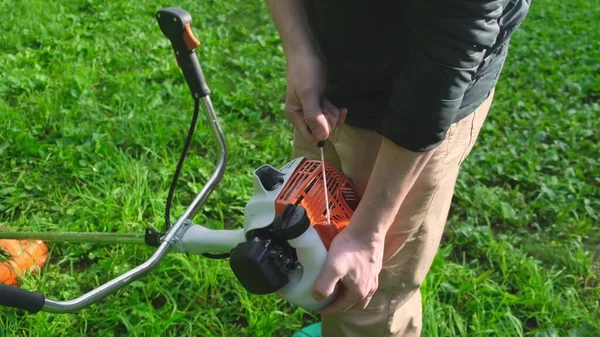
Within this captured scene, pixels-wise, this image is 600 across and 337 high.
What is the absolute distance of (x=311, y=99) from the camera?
1432 millimetres

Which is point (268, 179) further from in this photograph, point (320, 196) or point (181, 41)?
point (181, 41)

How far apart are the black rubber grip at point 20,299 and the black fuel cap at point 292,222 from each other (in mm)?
501

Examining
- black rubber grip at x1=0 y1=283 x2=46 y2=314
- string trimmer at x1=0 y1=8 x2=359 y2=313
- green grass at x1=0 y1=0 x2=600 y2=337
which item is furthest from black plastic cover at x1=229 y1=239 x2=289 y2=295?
green grass at x1=0 y1=0 x2=600 y2=337

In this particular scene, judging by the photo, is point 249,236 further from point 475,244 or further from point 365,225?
point 475,244

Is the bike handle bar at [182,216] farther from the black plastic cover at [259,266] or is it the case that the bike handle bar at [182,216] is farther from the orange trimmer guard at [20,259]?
the orange trimmer guard at [20,259]

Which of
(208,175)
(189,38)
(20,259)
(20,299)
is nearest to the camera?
(20,299)

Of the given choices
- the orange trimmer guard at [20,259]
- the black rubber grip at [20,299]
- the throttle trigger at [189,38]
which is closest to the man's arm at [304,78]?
the throttle trigger at [189,38]

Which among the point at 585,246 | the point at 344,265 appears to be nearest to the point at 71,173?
the point at 344,265

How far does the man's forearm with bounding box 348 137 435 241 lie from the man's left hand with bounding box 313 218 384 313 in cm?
2

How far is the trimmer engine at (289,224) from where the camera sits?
1240mm

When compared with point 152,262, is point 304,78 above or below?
above

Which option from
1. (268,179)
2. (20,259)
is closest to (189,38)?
(268,179)

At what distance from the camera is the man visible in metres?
1.06

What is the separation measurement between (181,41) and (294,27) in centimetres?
30
